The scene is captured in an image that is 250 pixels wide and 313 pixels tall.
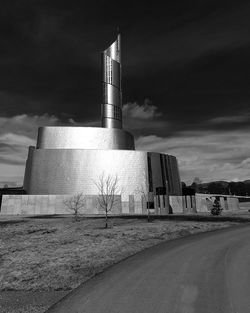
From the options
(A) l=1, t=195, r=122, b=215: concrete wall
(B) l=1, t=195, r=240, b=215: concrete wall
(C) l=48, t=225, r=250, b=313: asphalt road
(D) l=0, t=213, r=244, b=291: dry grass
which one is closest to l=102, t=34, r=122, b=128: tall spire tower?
(B) l=1, t=195, r=240, b=215: concrete wall

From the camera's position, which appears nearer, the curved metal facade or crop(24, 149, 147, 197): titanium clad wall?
crop(24, 149, 147, 197): titanium clad wall

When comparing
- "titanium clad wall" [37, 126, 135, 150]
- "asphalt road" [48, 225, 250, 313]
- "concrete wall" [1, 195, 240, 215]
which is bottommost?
"asphalt road" [48, 225, 250, 313]

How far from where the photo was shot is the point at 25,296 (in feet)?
29.5

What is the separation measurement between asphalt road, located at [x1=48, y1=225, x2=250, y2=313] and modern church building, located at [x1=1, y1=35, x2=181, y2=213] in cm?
6022

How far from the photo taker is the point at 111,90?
90.7 m

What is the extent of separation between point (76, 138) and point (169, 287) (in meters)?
77.6

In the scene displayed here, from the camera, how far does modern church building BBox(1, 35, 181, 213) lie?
256 feet

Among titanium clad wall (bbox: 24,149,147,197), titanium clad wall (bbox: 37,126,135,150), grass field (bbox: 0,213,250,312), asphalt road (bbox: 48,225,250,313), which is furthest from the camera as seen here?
titanium clad wall (bbox: 37,126,135,150)

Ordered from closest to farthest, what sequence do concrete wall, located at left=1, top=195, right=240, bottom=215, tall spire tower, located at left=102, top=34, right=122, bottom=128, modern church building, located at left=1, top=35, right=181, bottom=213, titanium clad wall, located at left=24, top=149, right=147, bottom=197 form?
concrete wall, located at left=1, top=195, right=240, bottom=215, titanium clad wall, located at left=24, top=149, right=147, bottom=197, modern church building, located at left=1, top=35, right=181, bottom=213, tall spire tower, located at left=102, top=34, right=122, bottom=128

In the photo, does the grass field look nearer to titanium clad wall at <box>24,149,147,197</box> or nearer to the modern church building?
the modern church building

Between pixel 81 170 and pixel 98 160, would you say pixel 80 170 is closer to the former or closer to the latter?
pixel 81 170

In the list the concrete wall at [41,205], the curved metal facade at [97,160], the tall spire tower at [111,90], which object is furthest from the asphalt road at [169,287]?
the tall spire tower at [111,90]

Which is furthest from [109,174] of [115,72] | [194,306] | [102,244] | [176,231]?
[194,306]

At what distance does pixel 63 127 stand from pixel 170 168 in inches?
1217
